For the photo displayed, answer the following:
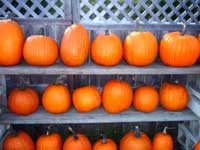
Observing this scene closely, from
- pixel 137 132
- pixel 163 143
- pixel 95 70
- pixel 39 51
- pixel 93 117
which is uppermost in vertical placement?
pixel 39 51

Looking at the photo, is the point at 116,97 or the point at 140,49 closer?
the point at 140,49

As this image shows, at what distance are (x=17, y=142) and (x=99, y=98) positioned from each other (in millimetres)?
852

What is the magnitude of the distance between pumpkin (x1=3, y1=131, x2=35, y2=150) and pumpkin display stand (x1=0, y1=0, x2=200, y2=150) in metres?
0.02

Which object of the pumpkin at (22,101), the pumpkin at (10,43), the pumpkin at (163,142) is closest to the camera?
the pumpkin at (10,43)

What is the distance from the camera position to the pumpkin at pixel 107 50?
2.23m

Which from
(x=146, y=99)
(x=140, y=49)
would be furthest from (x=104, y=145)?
(x=140, y=49)

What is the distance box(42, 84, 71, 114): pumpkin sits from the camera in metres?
2.42

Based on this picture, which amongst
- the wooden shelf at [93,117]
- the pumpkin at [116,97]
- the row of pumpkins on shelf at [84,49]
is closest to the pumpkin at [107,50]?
the row of pumpkins on shelf at [84,49]

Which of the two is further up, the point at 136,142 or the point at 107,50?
the point at 107,50

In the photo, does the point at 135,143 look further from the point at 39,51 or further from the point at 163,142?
the point at 39,51

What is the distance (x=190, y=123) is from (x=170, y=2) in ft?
4.11

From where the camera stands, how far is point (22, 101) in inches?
95.0

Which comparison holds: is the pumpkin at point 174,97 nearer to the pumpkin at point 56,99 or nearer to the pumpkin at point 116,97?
the pumpkin at point 116,97

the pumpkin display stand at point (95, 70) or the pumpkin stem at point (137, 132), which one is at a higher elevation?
the pumpkin display stand at point (95, 70)
